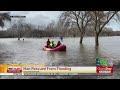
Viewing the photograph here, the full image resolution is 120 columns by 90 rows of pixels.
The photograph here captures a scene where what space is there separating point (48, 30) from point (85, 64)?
51.9 inches

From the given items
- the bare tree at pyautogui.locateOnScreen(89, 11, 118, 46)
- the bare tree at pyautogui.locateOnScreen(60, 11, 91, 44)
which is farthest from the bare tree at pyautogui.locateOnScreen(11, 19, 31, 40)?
the bare tree at pyautogui.locateOnScreen(89, 11, 118, 46)

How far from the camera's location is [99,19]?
744cm

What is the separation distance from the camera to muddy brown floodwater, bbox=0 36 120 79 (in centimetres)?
698

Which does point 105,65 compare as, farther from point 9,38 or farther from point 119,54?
point 9,38

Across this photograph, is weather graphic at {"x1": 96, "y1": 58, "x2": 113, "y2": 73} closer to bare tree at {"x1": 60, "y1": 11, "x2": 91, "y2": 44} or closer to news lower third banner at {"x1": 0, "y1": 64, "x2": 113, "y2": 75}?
news lower third banner at {"x1": 0, "y1": 64, "x2": 113, "y2": 75}

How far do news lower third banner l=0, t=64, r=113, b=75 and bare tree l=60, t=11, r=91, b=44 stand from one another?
976mm

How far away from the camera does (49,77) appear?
6.86 m

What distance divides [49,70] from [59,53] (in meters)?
0.85

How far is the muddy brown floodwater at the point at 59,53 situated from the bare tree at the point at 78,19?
29 cm

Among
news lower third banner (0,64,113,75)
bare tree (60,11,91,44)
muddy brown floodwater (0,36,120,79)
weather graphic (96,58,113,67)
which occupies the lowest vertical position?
news lower third banner (0,64,113,75)

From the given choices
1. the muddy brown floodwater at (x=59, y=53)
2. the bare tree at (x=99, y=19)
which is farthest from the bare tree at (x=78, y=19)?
the muddy brown floodwater at (x=59, y=53)

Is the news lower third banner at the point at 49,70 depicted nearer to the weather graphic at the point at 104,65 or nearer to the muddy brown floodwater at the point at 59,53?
the weather graphic at the point at 104,65

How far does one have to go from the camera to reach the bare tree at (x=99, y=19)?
7.05 meters
